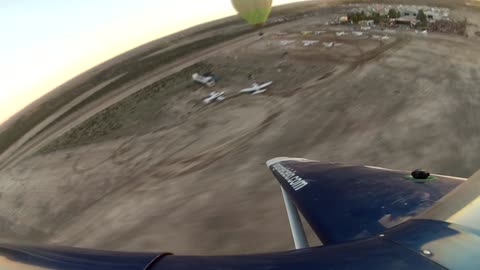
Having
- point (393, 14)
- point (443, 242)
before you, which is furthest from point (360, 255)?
point (393, 14)

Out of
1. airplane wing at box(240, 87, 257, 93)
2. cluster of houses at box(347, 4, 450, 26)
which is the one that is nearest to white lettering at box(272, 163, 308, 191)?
airplane wing at box(240, 87, 257, 93)

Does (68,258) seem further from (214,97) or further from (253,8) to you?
(253,8)

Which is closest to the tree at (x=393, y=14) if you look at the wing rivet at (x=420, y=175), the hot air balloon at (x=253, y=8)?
the hot air balloon at (x=253, y=8)

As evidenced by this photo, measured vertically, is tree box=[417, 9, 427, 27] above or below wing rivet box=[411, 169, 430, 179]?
below

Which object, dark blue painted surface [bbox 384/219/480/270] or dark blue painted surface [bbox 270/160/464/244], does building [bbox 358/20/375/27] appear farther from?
dark blue painted surface [bbox 384/219/480/270]

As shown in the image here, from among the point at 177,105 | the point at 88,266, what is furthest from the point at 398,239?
the point at 177,105
